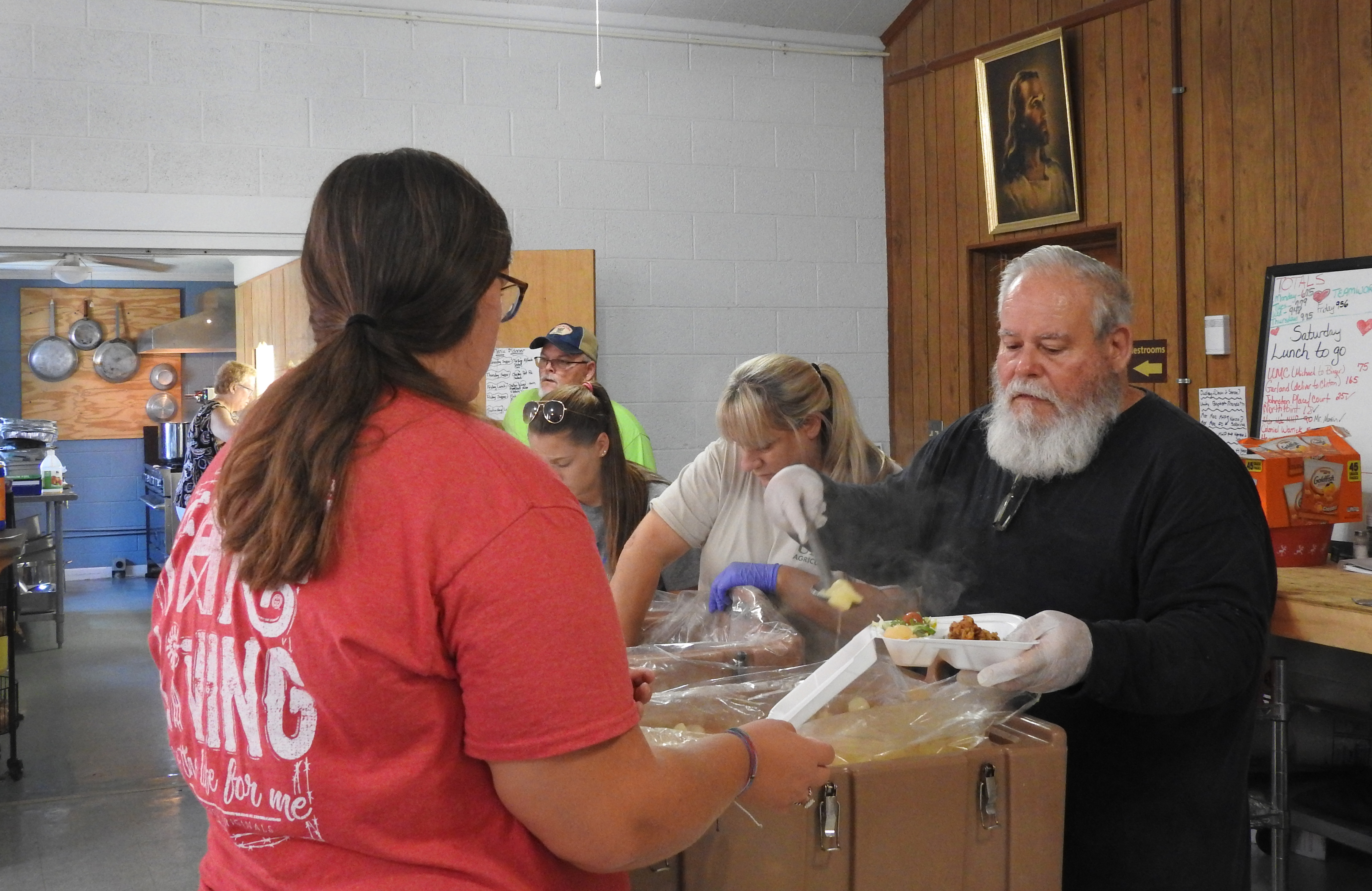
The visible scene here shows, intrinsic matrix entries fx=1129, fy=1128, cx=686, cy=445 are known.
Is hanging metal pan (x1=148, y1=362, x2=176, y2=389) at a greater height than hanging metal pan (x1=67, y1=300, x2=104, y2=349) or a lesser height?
lesser

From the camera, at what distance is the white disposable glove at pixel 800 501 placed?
1908 millimetres

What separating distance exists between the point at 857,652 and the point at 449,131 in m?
4.13

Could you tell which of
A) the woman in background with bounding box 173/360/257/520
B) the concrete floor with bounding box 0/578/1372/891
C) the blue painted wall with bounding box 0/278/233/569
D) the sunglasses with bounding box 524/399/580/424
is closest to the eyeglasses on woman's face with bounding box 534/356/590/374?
the sunglasses with bounding box 524/399/580/424

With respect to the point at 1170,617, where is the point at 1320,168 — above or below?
above

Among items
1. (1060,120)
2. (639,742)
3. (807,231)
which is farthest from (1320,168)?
(639,742)

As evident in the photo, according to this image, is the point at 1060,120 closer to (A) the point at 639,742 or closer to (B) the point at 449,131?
(B) the point at 449,131

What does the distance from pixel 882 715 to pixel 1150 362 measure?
3.39 meters

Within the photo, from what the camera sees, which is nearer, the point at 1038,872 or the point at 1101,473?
the point at 1038,872

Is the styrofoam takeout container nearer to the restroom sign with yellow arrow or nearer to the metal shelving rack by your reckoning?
the restroom sign with yellow arrow

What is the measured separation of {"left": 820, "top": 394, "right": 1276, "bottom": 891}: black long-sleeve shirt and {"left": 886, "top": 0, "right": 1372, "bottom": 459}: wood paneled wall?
2.51m

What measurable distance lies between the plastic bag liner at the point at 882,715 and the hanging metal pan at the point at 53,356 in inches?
385

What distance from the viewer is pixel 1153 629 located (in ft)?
4.68

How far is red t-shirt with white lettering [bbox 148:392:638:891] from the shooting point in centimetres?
83

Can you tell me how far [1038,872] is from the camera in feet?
4.35
